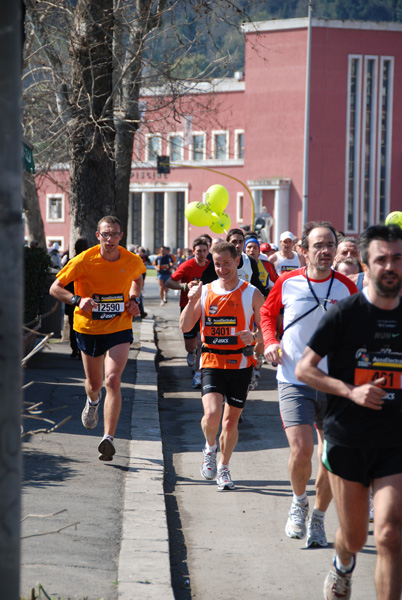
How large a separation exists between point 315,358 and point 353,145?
237 ft

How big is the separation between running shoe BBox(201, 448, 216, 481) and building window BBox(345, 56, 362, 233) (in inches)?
2670

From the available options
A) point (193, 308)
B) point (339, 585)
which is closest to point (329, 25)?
point (193, 308)

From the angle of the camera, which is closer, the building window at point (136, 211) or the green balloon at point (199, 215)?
the green balloon at point (199, 215)

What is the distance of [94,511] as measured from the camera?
6.21 m

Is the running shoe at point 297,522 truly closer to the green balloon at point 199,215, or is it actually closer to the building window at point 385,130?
the green balloon at point 199,215

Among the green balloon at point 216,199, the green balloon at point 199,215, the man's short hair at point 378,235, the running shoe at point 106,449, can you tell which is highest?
the green balloon at point 216,199

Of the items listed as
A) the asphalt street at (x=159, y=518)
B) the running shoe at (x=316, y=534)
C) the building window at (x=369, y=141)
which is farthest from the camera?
the building window at (x=369, y=141)

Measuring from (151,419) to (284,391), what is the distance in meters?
4.13

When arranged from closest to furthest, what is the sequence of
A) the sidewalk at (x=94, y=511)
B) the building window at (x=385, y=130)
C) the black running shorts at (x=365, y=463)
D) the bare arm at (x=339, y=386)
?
the bare arm at (x=339, y=386)
the black running shorts at (x=365, y=463)
the sidewalk at (x=94, y=511)
the building window at (x=385, y=130)

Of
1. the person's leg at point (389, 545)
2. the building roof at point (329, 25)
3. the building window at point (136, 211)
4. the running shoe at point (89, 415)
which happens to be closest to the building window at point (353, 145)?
the building roof at point (329, 25)

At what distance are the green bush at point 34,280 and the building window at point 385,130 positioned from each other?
61573mm

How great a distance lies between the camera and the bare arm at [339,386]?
158 inches

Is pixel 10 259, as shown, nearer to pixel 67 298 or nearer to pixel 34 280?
pixel 67 298

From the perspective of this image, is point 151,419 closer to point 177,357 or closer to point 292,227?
point 177,357
